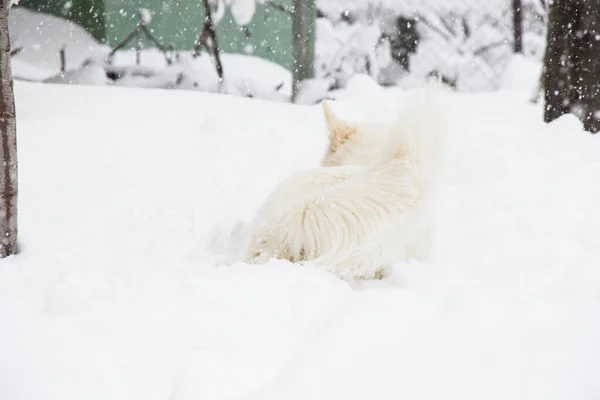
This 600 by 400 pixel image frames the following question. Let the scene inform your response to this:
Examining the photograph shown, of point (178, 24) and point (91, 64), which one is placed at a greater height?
point (178, 24)

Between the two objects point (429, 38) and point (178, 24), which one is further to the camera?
point (429, 38)

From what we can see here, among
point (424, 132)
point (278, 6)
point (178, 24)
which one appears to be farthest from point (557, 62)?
point (178, 24)

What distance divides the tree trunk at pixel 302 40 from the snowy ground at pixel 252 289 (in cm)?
271

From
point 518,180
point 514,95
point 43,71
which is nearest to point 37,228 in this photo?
point 518,180

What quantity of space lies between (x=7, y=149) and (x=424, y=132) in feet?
5.30

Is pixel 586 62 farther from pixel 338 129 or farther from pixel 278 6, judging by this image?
pixel 278 6

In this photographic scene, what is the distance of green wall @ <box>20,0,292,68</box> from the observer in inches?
240

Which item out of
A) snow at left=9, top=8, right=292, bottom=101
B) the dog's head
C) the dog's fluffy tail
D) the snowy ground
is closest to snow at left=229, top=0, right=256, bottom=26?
snow at left=9, top=8, right=292, bottom=101

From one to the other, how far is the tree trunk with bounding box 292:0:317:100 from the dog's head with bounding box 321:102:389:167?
372 centimetres

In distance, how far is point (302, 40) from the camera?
6.34m

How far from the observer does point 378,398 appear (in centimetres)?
111

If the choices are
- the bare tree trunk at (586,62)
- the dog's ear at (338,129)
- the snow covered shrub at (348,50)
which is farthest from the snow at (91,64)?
the dog's ear at (338,129)

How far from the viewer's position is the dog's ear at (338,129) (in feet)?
8.88

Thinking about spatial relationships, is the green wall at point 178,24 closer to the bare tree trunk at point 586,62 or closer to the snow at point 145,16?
the snow at point 145,16
